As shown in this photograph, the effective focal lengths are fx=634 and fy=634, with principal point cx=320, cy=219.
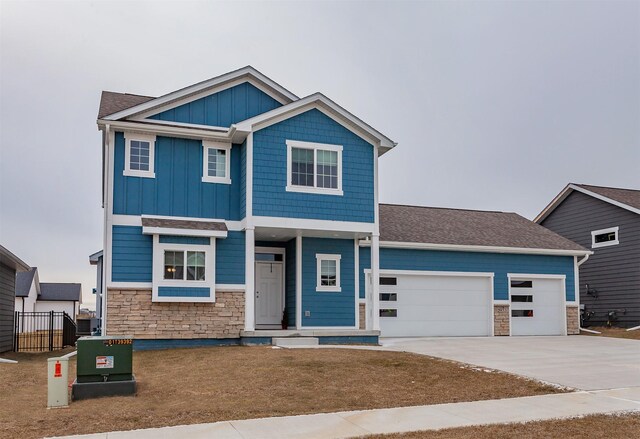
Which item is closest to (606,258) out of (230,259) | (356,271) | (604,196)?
(604,196)

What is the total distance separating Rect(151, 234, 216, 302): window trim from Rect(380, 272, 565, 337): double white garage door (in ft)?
20.3

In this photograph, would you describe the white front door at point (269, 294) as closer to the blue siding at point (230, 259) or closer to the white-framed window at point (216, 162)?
the blue siding at point (230, 259)

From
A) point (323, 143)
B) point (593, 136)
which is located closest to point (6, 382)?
point (323, 143)

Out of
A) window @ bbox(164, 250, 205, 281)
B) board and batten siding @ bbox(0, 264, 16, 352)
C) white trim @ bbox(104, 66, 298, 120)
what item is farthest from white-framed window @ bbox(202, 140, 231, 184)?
board and batten siding @ bbox(0, 264, 16, 352)

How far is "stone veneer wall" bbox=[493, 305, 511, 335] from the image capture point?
73.0ft

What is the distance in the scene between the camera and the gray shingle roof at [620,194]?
2640 centimetres

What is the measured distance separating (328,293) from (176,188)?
5517 mm

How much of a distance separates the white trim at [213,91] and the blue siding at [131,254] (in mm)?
3108

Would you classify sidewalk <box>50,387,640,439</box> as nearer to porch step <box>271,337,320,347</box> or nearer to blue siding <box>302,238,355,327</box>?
porch step <box>271,337,320,347</box>

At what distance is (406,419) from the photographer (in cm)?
888

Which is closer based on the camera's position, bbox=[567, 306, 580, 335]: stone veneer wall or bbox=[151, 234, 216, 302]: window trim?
bbox=[151, 234, 216, 302]: window trim

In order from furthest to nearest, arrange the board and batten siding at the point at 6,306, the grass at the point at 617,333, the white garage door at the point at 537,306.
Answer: the white garage door at the point at 537,306 → the grass at the point at 617,333 → the board and batten siding at the point at 6,306

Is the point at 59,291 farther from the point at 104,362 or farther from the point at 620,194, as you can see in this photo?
the point at 104,362

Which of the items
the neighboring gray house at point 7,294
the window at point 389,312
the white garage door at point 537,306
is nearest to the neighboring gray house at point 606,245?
the white garage door at point 537,306
